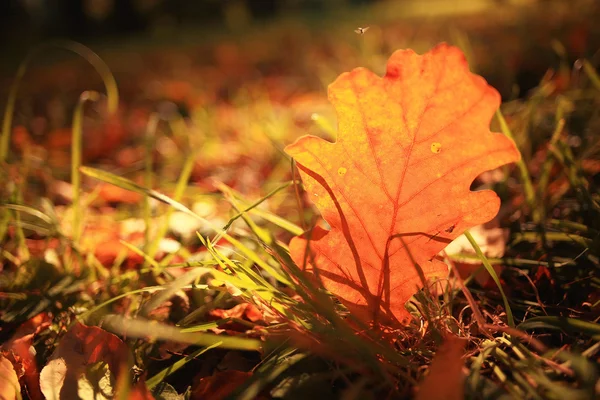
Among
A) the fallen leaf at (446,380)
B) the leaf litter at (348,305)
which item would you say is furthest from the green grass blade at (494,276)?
the fallen leaf at (446,380)

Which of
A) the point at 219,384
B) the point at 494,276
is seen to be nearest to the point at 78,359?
the point at 219,384

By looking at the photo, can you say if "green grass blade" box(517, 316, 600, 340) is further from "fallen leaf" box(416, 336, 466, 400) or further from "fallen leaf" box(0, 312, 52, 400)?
"fallen leaf" box(0, 312, 52, 400)

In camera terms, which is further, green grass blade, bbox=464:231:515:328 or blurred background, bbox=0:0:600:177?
blurred background, bbox=0:0:600:177

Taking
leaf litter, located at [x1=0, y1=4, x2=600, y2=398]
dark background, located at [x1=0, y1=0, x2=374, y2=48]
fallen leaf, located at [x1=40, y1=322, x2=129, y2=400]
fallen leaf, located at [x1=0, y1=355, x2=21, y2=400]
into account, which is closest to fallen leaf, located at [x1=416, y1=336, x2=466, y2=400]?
leaf litter, located at [x1=0, y1=4, x2=600, y2=398]

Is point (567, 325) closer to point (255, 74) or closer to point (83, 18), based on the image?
point (255, 74)

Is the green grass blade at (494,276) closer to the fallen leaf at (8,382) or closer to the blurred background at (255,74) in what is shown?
the blurred background at (255,74)

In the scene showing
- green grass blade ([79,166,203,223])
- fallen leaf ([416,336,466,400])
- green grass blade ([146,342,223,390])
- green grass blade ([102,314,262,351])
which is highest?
green grass blade ([79,166,203,223])
